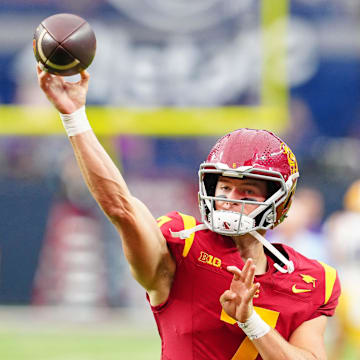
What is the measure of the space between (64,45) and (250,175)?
834 mm

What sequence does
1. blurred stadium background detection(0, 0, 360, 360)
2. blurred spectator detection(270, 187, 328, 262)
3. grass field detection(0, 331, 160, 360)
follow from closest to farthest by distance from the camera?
grass field detection(0, 331, 160, 360)
blurred spectator detection(270, 187, 328, 262)
blurred stadium background detection(0, 0, 360, 360)

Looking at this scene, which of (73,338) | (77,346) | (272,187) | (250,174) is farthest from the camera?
(73,338)

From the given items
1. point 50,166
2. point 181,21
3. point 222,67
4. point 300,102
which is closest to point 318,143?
point 300,102

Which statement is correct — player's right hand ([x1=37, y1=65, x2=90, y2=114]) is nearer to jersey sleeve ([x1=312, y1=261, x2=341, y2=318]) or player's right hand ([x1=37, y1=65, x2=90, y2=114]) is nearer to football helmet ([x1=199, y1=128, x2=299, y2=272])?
football helmet ([x1=199, y1=128, x2=299, y2=272])

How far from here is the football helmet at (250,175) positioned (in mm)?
3146

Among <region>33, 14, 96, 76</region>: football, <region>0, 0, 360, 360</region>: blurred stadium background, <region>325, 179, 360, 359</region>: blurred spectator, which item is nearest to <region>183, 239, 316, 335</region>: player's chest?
<region>33, 14, 96, 76</region>: football

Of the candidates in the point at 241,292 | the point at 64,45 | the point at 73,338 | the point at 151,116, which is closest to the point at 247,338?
the point at 241,292

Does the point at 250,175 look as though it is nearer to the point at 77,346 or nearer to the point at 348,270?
the point at 348,270

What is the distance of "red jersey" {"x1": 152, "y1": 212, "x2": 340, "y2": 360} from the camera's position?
3186 millimetres

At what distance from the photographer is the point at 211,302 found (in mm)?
3191

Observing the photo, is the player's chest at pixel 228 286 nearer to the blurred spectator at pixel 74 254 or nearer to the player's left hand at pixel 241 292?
the player's left hand at pixel 241 292

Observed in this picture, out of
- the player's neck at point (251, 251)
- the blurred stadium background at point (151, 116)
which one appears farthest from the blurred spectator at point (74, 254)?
the player's neck at point (251, 251)

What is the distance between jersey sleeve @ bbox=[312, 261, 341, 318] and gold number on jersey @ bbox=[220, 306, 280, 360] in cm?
18

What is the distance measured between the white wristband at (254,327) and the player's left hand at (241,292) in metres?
0.05
